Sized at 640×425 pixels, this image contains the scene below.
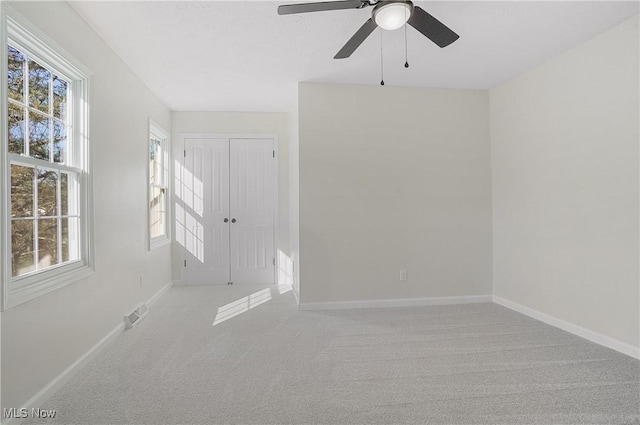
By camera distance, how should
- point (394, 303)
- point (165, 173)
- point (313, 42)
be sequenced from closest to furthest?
point (313, 42) → point (394, 303) → point (165, 173)

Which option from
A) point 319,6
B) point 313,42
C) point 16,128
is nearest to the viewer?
point 319,6

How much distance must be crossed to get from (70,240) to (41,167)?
614 millimetres

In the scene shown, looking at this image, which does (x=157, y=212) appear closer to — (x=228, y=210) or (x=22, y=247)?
(x=228, y=210)

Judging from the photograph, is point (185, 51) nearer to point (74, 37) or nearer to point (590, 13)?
point (74, 37)

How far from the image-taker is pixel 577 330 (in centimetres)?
296

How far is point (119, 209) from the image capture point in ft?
10.1

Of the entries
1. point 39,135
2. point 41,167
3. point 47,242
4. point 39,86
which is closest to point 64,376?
point 47,242

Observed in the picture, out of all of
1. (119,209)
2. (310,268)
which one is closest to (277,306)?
(310,268)

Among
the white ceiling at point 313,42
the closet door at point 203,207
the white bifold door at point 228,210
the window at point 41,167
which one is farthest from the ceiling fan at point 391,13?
the closet door at point 203,207

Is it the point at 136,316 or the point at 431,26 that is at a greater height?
the point at 431,26

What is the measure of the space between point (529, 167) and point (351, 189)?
1879 mm

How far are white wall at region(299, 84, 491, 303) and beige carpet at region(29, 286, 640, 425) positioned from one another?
1.91 feet
